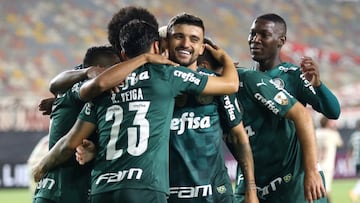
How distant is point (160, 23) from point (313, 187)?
1704 cm

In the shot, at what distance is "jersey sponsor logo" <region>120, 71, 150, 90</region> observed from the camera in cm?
437

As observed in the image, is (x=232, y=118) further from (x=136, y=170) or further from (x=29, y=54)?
(x=29, y=54)

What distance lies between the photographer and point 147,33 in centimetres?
440

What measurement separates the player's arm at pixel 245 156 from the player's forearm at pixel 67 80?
105 centimetres

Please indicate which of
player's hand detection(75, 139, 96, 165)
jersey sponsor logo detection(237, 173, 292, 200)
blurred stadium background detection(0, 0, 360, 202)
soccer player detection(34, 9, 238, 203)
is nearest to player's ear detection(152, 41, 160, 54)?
soccer player detection(34, 9, 238, 203)

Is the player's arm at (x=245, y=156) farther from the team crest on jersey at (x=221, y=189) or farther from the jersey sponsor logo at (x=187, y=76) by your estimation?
the jersey sponsor logo at (x=187, y=76)

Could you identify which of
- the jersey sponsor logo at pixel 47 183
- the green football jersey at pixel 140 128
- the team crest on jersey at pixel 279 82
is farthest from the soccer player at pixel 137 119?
the team crest on jersey at pixel 279 82

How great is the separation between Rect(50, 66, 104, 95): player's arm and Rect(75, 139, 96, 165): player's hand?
1.48ft

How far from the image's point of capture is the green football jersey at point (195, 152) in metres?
4.74

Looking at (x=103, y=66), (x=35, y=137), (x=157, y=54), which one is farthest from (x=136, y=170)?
(x=35, y=137)

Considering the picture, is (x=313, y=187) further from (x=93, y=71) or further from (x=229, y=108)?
(x=93, y=71)

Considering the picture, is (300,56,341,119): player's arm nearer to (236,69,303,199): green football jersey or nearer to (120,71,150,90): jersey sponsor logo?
(236,69,303,199): green football jersey

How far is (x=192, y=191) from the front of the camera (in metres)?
4.75

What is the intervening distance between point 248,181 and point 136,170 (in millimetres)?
941
